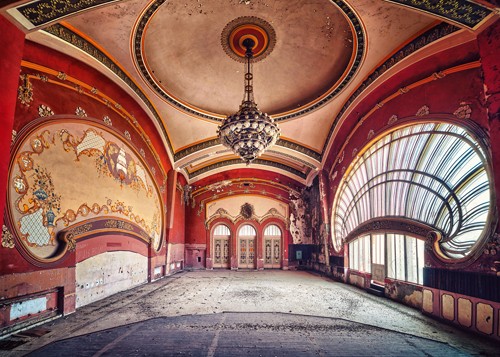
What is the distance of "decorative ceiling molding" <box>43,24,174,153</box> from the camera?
5.03 m

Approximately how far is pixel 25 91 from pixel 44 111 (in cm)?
45

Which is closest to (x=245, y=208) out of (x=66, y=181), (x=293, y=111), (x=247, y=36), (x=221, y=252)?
(x=221, y=252)

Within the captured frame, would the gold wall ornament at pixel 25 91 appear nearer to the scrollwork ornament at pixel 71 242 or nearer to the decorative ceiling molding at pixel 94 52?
the decorative ceiling molding at pixel 94 52

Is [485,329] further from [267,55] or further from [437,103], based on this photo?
[267,55]

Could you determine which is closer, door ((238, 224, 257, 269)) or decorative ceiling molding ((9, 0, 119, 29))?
decorative ceiling molding ((9, 0, 119, 29))

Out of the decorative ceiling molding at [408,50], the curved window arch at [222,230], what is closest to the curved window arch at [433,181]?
the decorative ceiling molding at [408,50]

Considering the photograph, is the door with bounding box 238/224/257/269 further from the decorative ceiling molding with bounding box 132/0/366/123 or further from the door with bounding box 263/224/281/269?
the decorative ceiling molding with bounding box 132/0/366/123

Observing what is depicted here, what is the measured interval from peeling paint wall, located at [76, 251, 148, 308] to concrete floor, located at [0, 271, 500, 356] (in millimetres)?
259

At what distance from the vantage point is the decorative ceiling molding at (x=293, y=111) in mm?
5391

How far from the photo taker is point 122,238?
7.26 metres

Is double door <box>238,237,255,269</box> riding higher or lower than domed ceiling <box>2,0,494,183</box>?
lower

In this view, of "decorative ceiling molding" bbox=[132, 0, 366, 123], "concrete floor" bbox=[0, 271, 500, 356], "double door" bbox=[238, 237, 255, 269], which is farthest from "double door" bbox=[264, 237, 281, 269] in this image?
"concrete floor" bbox=[0, 271, 500, 356]

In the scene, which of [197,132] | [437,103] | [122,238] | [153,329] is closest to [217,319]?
[153,329]

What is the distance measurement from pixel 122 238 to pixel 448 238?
704 cm
